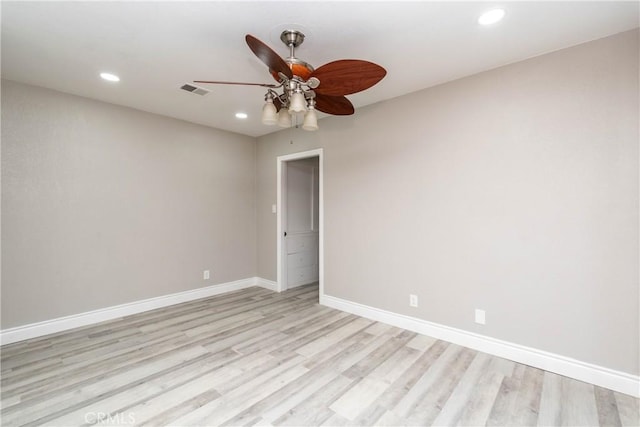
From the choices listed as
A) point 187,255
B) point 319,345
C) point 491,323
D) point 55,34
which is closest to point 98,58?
point 55,34

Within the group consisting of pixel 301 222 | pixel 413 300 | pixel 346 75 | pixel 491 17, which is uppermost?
pixel 491 17

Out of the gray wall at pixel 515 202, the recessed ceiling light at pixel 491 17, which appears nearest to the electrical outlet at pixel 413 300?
the gray wall at pixel 515 202

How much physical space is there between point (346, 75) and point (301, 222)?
11.1 feet

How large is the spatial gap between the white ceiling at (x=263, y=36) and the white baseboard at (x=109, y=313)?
2452mm

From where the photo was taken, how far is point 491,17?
1847mm

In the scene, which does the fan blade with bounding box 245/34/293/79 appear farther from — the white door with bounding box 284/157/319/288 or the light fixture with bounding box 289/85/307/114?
the white door with bounding box 284/157/319/288

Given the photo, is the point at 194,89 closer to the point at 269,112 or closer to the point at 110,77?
the point at 110,77

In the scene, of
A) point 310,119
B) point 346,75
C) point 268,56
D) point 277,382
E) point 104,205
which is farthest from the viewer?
point 104,205

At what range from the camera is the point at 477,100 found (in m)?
2.59

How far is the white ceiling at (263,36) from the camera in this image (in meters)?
1.77

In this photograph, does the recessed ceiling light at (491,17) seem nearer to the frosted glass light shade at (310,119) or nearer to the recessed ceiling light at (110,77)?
the frosted glass light shade at (310,119)

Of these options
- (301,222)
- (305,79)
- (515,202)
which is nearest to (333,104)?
(305,79)

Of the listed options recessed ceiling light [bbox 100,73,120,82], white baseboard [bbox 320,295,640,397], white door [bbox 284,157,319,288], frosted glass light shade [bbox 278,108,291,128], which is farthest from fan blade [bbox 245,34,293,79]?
white door [bbox 284,157,319,288]

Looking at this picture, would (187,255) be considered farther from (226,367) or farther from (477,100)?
(477,100)
